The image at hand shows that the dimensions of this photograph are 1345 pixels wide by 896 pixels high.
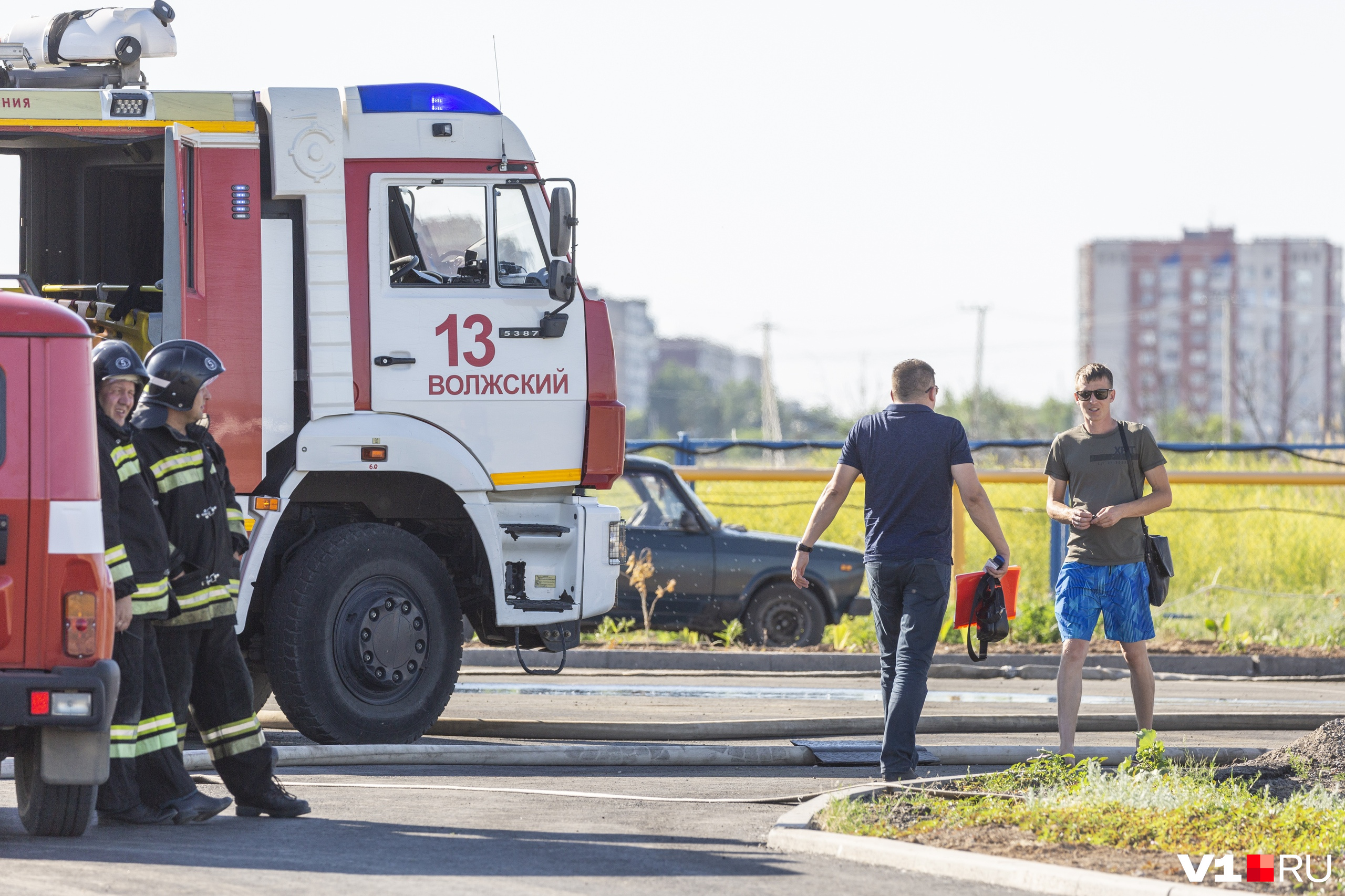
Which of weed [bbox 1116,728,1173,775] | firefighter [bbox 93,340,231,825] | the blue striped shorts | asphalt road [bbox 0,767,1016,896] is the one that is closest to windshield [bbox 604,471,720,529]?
the blue striped shorts

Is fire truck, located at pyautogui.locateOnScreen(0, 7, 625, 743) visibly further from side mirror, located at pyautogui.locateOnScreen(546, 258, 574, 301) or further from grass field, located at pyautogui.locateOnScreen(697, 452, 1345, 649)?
grass field, located at pyautogui.locateOnScreen(697, 452, 1345, 649)

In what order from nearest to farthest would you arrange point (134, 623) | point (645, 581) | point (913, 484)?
point (134, 623) → point (913, 484) → point (645, 581)

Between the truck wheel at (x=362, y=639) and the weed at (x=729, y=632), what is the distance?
18.0ft

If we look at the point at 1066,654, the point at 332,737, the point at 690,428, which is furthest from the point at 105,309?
the point at 690,428

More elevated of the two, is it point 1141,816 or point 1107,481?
point 1107,481

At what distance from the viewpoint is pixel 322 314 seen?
8859 mm

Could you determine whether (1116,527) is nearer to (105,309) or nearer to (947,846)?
(947,846)

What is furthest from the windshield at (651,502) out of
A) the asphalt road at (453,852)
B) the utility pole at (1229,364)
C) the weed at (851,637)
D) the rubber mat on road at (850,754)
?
the utility pole at (1229,364)

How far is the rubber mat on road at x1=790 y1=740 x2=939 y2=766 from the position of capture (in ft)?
26.5

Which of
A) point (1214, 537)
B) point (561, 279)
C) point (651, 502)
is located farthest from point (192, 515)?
point (1214, 537)

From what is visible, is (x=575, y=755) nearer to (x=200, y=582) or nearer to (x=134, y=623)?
(x=200, y=582)

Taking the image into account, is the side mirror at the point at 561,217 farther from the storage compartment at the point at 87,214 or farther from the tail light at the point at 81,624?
the tail light at the point at 81,624

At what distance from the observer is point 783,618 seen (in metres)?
14.6

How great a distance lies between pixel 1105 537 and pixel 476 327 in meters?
3.40
